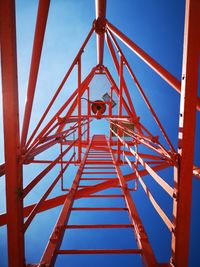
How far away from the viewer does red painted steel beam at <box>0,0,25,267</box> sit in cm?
195

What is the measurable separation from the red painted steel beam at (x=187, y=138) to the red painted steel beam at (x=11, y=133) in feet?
5.08

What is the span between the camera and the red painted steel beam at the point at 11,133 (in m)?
1.95

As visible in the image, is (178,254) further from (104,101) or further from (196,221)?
(196,221)

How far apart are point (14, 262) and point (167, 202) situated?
1758 cm

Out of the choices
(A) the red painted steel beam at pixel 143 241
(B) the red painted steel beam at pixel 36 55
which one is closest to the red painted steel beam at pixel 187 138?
(A) the red painted steel beam at pixel 143 241

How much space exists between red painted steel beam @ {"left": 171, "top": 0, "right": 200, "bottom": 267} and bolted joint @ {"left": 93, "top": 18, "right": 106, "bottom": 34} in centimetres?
477

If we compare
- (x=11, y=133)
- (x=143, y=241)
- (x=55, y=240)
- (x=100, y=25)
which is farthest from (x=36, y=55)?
A: (x=100, y=25)

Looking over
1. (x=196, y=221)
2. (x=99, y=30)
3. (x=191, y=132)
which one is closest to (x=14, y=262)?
(x=191, y=132)

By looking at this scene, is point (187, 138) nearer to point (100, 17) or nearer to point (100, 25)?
point (100, 17)

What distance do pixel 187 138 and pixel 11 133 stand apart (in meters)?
1.70

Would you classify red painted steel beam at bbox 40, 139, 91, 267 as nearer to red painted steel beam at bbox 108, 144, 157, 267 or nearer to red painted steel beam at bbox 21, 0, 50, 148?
red painted steel beam at bbox 108, 144, 157, 267

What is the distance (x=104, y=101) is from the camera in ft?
34.2

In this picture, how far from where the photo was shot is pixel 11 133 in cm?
204

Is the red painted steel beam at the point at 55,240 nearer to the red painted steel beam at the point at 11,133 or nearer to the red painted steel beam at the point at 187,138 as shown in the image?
the red painted steel beam at the point at 11,133
